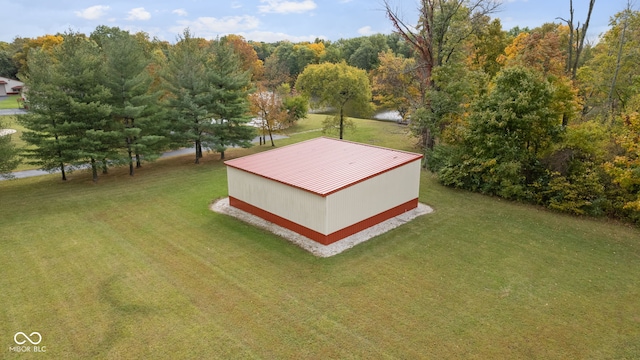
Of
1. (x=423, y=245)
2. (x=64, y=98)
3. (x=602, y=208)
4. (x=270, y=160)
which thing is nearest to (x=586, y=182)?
(x=602, y=208)

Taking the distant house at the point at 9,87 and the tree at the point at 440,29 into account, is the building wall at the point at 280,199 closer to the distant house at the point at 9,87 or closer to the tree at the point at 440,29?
the tree at the point at 440,29

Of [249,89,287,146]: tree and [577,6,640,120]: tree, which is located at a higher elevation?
[577,6,640,120]: tree

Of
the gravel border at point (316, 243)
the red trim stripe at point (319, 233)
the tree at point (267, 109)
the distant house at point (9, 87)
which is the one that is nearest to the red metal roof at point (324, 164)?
the red trim stripe at point (319, 233)

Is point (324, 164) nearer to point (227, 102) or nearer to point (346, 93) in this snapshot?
point (227, 102)

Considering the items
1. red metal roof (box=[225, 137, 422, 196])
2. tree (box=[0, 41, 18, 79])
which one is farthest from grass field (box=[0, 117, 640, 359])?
tree (box=[0, 41, 18, 79])

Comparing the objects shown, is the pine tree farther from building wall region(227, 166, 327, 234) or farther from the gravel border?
building wall region(227, 166, 327, 234)

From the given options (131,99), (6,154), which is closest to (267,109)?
(131,99)

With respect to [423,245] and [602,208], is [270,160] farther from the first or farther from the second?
[602,208]
